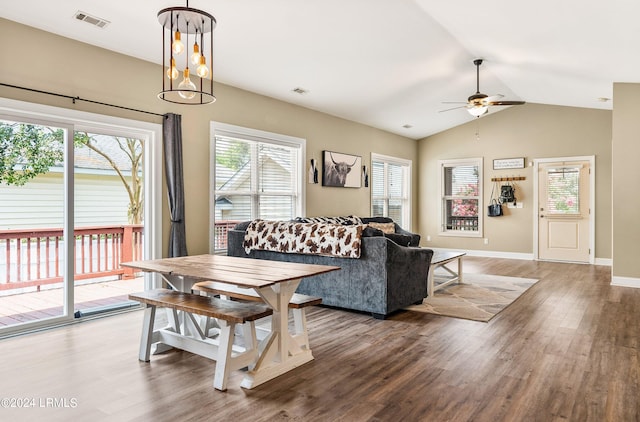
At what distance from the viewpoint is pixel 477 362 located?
3031 millimetres

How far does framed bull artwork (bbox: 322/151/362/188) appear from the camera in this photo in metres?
7.26

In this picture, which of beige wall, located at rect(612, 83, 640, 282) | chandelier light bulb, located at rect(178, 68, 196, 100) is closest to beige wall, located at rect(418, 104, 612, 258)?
beige wall, located at rect(612, 83, 640, 282)

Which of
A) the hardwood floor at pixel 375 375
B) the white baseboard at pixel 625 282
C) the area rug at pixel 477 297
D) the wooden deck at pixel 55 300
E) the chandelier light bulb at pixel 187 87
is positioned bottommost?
the hardwood floor at pixel 375 375

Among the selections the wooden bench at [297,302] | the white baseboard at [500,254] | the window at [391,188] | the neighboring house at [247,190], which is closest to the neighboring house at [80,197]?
the neighboring house at [247,190]

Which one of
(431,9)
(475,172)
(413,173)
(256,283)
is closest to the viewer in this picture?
(256,283)

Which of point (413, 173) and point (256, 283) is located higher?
point (413, 173)

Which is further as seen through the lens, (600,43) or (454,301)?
(454,301)

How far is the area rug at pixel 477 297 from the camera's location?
441cm

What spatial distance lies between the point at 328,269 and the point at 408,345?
1051 mm

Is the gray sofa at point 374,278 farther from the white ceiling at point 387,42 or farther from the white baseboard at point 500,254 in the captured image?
the white baseboard at point 500,254

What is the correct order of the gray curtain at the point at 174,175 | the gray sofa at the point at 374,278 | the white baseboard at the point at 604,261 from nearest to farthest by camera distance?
the gray sofa at the point at 374,278, the gray curtain at the point at 174,175, the white baseboard at the point at 604,261

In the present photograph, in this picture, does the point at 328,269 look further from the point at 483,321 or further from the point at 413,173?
the point at 413,173

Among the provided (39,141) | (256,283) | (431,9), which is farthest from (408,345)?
(39,141)

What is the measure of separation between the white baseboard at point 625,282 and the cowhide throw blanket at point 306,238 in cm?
413
